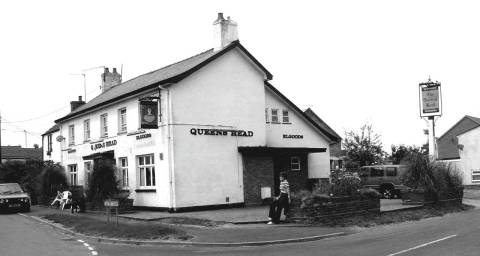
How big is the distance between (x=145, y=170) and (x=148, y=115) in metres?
3.67

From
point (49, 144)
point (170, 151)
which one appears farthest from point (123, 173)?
point (49, 144)

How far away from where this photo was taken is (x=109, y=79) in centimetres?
4038

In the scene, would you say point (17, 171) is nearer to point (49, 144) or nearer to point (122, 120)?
point (49, 144)

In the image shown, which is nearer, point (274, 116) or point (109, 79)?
point (274, 116)

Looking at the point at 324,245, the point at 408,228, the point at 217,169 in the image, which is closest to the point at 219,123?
the point at 217,169

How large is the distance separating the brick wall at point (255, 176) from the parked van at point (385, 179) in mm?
6190

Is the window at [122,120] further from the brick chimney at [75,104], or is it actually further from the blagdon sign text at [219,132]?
the brick chimney at [75,104]

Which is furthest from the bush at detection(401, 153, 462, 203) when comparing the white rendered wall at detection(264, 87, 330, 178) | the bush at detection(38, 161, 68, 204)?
the bush at detection(38, 161, 68, 204)

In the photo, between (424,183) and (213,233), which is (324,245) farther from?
(424,183)

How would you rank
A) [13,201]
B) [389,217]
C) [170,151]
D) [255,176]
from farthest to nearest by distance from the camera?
[13,201] → [255,176] → [170,151] → [389,217]

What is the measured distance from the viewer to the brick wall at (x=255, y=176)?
26.5m

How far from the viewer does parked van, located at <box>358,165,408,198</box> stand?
1191 inches

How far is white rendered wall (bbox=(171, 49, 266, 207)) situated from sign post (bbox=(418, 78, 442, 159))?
39.5ft

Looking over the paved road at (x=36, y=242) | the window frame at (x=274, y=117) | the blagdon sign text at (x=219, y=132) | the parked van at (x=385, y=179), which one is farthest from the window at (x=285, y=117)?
the paved road at (x=36, y=242)
